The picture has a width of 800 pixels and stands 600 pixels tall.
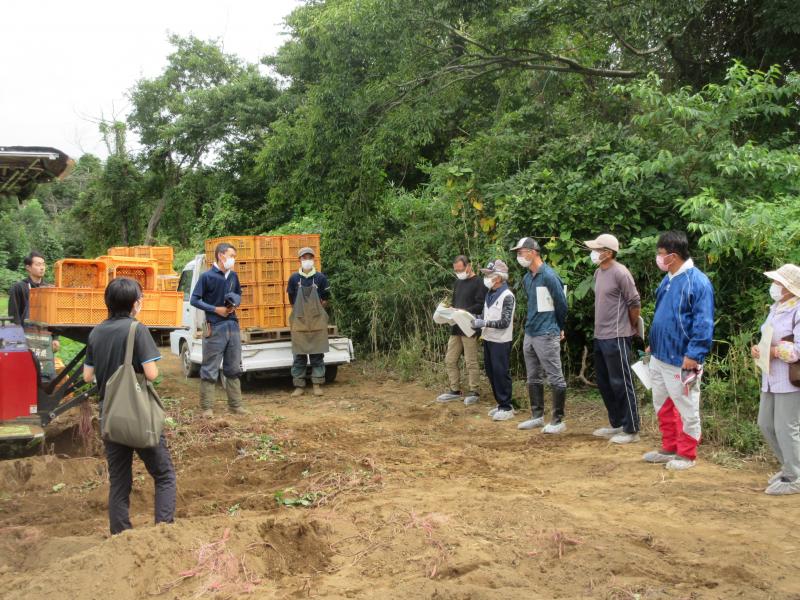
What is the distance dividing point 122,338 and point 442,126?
9.57 meters

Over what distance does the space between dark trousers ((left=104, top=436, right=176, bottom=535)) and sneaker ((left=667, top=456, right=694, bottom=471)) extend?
12.7 ft

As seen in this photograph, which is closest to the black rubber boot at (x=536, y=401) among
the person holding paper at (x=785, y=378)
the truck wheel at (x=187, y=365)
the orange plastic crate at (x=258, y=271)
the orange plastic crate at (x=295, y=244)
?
the person holding paper at (x=785, y=378)

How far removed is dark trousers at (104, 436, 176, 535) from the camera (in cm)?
435

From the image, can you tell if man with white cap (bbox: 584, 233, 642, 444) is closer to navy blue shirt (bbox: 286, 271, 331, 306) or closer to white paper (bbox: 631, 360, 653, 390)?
white paper (bbox: 631, 360, 653, 390)

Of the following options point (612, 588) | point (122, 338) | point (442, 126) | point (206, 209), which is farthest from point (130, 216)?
point (612, 588)

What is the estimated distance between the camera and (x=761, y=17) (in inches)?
411

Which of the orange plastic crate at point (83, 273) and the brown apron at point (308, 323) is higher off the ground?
the orange plastic crate at point (83, 273)

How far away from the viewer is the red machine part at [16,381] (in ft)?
20.3

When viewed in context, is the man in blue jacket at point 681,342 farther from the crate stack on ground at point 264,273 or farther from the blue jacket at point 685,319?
the crate stack on ground at point 264,273

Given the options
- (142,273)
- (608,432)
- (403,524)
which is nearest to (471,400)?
(608,432)

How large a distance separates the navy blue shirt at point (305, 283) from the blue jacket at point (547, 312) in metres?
3.77

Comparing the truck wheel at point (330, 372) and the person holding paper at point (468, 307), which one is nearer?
the person holding paper at point (468, 307)

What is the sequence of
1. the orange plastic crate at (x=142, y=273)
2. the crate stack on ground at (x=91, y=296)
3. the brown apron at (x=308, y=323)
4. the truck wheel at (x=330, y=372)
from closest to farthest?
the crate stack on ground at (x=91, y=296), the orange plastic crate at (x=142, y=273), the brown apron at (x=308, y=323), the truck wheel at (x=330, y=372)

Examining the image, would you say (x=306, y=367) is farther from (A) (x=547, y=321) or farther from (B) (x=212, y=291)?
(A) (x=547, y=321)
